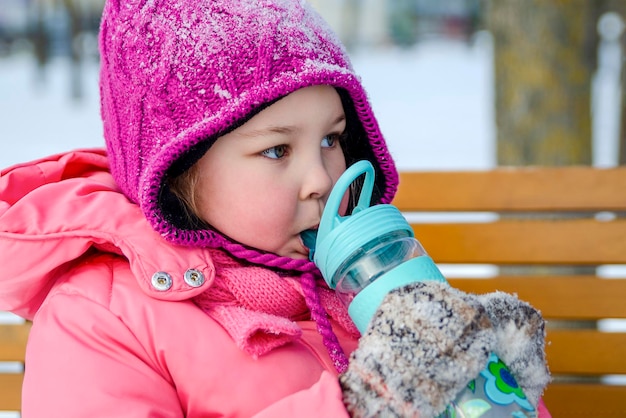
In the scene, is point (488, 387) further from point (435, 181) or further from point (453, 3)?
point (453, 3)

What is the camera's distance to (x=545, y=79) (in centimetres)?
257

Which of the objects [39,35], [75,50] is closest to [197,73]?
[75,50]

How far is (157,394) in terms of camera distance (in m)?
1.26

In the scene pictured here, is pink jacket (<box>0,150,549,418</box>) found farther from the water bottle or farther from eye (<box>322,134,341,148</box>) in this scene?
eye (<box>322,134,341,148</box>)

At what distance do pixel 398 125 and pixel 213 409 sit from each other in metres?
7.19

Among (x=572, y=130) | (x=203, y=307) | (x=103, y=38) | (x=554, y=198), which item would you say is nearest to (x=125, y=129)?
(x=103, y=38)

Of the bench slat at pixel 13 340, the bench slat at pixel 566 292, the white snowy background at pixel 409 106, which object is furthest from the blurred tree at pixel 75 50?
the bench slat at pixel 566 292

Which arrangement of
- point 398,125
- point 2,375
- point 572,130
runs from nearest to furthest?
point 2,375, point 572,130, point 398,125

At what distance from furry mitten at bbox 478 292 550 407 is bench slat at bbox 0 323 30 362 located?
4.20 feet

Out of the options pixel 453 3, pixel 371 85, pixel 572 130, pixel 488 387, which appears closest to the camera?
pixel 488 387

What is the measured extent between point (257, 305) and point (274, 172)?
23 cm

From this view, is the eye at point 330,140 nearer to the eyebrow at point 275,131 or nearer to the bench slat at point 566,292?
the eyebrow at point 275,131

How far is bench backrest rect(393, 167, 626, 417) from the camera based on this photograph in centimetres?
196

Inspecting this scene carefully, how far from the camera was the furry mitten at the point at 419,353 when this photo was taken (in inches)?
42.4
